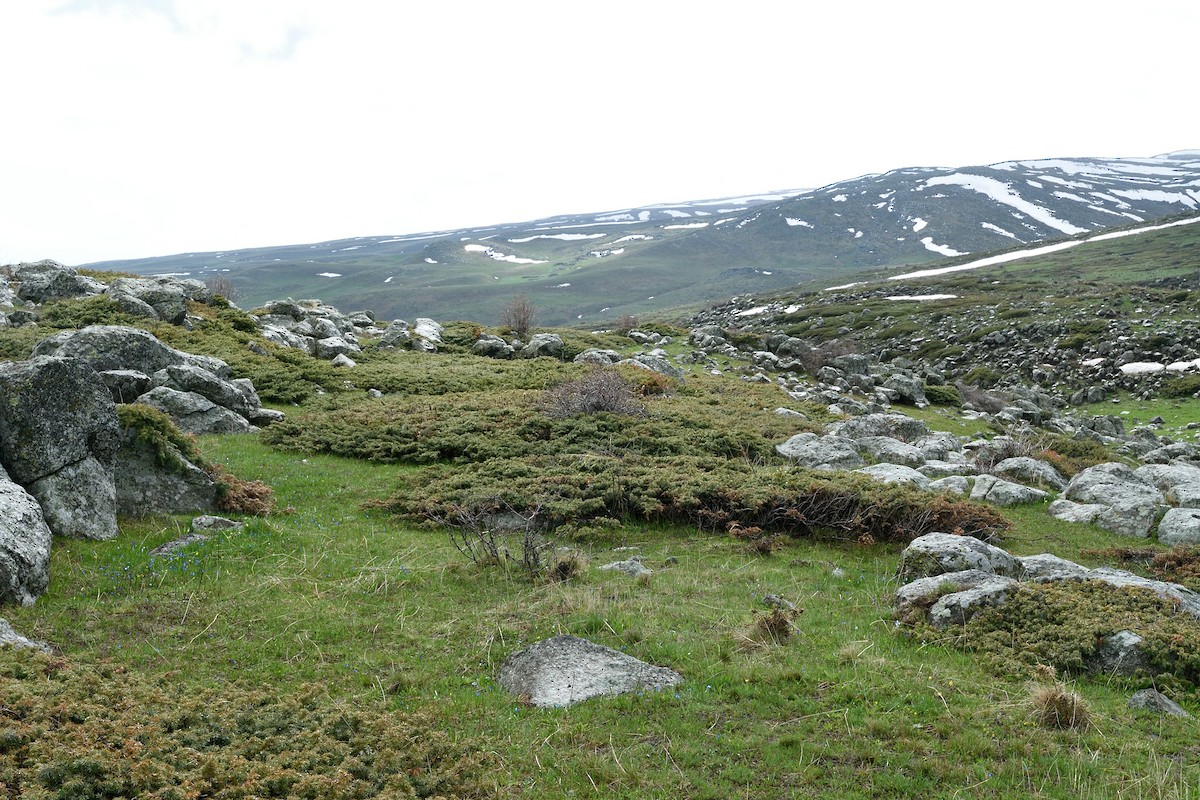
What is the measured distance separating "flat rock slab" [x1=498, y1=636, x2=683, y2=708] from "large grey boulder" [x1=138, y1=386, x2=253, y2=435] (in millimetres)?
15404

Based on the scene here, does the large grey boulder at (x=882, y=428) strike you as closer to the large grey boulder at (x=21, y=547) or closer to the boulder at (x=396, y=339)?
the large grey boulder at (x=21, y=547)

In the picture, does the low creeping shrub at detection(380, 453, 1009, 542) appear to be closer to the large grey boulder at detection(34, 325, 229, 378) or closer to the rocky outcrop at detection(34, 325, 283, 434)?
the rocky outcrop at detection(34, 325, 283, 434)

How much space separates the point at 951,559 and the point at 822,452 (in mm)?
8167

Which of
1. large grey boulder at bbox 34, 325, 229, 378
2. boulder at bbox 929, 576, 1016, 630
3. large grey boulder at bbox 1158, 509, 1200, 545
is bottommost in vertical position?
large grey boulder at bbox 1158, 509, 1200, 545

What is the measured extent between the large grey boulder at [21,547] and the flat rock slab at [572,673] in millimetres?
6127

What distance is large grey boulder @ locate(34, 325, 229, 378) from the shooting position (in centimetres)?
2167

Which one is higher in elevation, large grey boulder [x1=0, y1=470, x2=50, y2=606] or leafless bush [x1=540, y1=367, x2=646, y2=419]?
large grey boulder [x1=0, y1=470, x2=50, y2=606]

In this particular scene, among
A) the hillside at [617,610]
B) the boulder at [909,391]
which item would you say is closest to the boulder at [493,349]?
the hillside at [617,610]

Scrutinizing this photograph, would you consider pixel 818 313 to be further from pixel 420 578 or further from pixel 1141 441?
pixel 420 578

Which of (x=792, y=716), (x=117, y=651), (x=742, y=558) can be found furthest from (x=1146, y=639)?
(x=117, y=651)

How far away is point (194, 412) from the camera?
20859 millimetres

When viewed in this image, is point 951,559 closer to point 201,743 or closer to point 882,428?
point 201,743

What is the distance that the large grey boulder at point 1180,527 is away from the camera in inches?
569

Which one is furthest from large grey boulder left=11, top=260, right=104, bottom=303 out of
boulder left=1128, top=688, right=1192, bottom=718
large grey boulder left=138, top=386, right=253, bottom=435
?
boulder left=1128, top=688, right=1192, bottom=718
